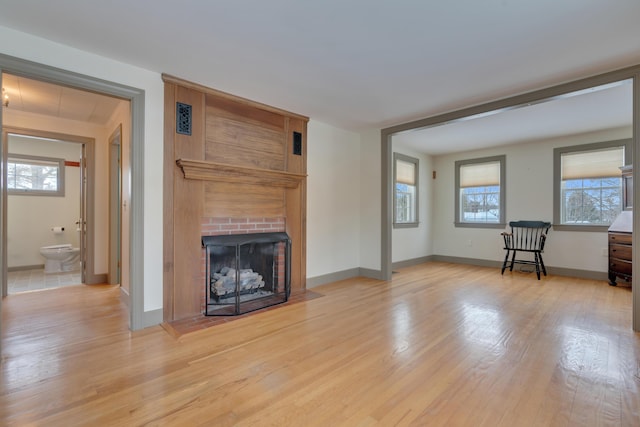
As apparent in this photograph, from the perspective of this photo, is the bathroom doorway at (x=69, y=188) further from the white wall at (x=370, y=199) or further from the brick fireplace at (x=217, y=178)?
the white wall at (x=370, y=199)

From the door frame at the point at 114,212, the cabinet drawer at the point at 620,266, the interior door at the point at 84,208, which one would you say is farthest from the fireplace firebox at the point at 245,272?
the cabinet drawer at the point at 620,266

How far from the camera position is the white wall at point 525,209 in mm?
4906

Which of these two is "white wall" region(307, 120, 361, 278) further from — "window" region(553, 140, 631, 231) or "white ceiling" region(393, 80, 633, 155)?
"window" region(553, 140, 631, 231)

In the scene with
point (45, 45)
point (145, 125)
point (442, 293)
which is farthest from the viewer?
point (442, 293)

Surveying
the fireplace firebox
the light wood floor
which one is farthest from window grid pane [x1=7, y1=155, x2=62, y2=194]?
the fireplace firebox

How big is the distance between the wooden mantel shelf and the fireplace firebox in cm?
66

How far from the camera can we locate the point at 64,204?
5770mm

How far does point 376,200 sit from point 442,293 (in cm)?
175

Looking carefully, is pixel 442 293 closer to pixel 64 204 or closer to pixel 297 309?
pixel 297 309

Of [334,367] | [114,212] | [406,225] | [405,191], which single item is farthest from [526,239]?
[114,212]

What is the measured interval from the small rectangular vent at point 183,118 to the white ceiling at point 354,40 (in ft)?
1.02

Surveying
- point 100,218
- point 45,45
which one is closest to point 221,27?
point 45,45

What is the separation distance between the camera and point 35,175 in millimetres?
5512

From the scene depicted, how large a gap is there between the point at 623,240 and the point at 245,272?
5.20 metres
